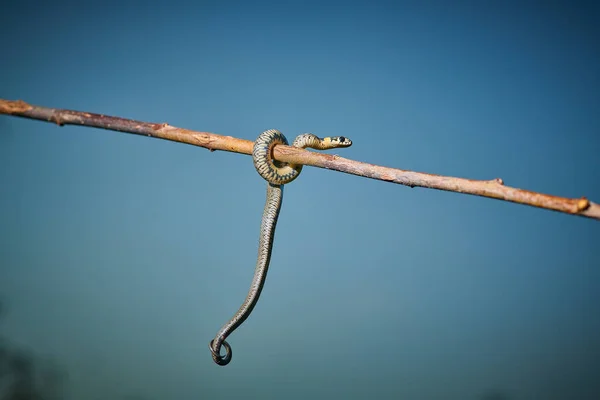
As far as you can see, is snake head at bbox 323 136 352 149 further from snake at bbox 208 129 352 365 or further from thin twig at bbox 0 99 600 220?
thin twig at bbox 0 99 600 220

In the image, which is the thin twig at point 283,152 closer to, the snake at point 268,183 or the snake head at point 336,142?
the snake at point 268,183

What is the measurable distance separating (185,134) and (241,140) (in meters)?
0.26

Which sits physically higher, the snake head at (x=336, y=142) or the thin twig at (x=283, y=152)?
the snake head at (x=336, y=142)

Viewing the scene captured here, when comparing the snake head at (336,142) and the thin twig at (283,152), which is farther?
the snake head at (336,142)

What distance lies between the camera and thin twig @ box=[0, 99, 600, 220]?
148 cm

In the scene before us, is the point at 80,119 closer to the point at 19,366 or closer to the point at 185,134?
the point at 185,134

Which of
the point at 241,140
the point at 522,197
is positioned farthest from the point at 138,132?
the point at 522,197

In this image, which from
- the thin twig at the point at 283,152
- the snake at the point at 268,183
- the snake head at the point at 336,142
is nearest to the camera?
the thin twig at the point at 283,152

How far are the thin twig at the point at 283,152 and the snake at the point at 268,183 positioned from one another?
76 mm

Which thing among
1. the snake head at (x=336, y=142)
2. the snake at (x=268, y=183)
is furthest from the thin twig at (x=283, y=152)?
the snake head at (x=336, y=142)

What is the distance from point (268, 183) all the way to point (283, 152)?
36 centimetres

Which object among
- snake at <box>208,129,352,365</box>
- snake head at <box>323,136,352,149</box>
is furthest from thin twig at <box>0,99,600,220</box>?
snake head at <box>323,136,352,149</box>

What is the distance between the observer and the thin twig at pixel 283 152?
148 centimetres

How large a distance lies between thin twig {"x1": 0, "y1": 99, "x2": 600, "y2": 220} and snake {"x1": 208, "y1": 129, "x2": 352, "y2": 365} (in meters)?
0.08
